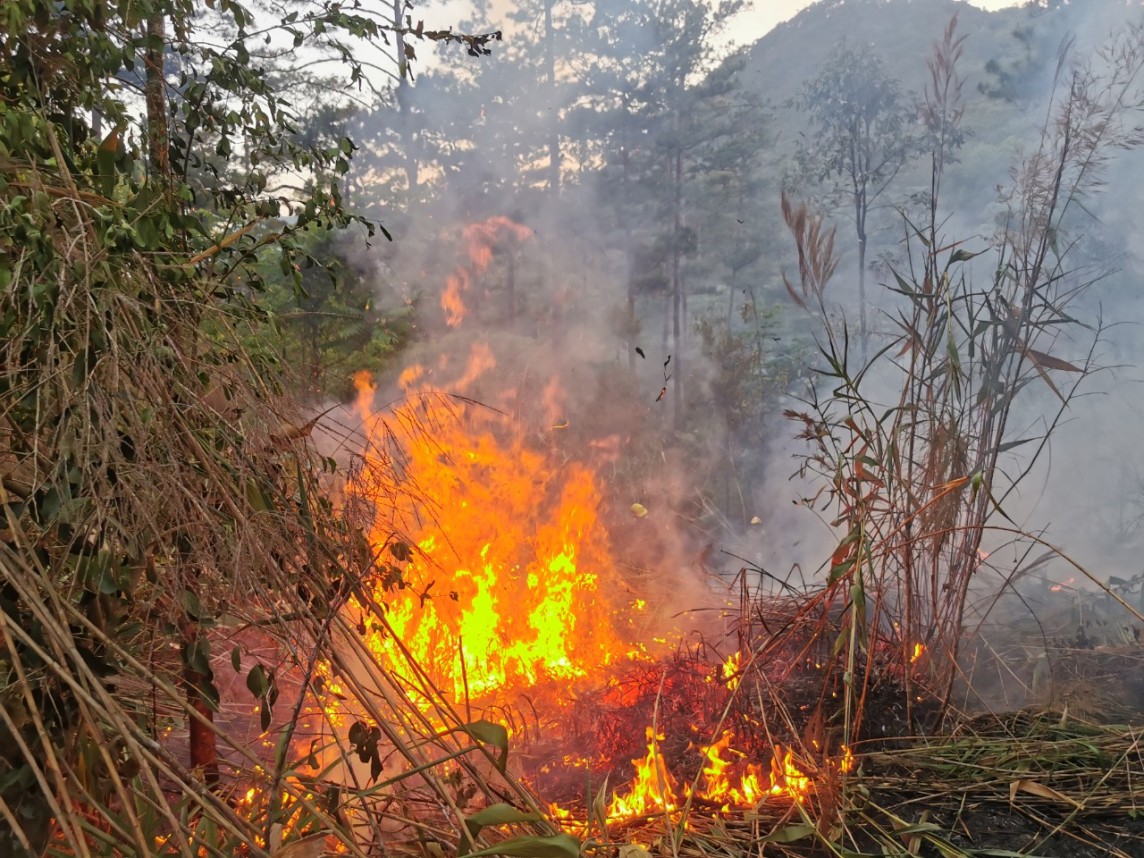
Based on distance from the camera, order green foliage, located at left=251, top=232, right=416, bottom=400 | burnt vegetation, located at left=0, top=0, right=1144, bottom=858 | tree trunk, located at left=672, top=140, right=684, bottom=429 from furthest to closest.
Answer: tree trunk, located at left=672, top=140, right=684, bottom=429 → green foliage, located at left=251, top=232, right=416, bottom=400 → burnt vegetation, located at left=0, top=0, right=1144, bottom=858

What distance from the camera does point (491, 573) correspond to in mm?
5180

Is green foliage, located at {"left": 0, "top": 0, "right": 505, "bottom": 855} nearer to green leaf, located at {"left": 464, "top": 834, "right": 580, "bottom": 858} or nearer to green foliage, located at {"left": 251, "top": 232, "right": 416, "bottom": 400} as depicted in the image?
green leaf, located at {"left": 464, "top": 834, "right": 580, "bottom": 858}

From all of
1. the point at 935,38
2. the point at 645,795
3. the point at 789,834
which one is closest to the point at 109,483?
the point at 789,834

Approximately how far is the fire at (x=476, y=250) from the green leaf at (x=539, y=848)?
9.75 m

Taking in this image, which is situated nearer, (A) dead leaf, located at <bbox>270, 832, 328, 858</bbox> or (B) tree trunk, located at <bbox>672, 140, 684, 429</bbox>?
(A) dead leaf, located at <bbox>270, 832, 328, 858</bbox>

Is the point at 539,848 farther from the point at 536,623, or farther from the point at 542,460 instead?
the point at 542,460

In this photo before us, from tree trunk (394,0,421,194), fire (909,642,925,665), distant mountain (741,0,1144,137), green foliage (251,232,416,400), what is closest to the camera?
fire (909,642,925,665)

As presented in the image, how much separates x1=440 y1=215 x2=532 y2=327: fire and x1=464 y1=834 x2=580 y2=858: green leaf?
32.0ft

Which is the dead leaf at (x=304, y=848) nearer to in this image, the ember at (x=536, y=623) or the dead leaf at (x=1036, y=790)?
the ember at (x=536, y=623)

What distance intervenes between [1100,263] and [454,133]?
8.31 m

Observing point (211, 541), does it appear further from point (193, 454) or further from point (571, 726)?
point (571, 726)

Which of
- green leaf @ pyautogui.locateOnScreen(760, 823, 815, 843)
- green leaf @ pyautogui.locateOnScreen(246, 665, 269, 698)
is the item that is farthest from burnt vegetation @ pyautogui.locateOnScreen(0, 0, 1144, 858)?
green leaf @ pyautogui.locateOnScreen(760, 823, 815, 843)

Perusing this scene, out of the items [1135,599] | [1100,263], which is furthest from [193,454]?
[1100,263]

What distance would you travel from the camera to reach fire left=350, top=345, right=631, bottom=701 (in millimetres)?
4266
